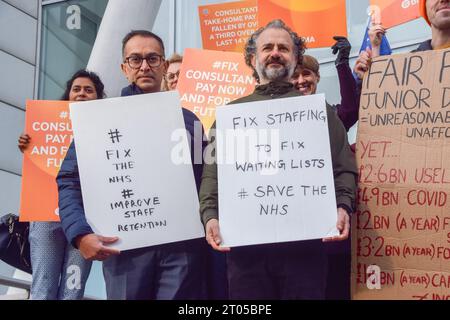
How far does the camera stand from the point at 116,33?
5020 millimetres

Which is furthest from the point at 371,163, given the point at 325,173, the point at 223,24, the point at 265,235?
the point at 223,24

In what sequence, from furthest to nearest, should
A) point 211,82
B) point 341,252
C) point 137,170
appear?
point 211,82
point 341,252
point 137,170

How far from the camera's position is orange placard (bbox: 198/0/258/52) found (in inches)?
195

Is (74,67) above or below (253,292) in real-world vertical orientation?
above

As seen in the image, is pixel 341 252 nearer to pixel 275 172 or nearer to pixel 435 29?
pixel 275 172

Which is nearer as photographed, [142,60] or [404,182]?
[404,182]

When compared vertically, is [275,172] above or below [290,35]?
below

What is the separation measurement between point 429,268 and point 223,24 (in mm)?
2637

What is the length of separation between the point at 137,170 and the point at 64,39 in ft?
20.4

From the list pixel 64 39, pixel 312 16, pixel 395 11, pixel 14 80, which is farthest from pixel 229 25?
pixel 14 80

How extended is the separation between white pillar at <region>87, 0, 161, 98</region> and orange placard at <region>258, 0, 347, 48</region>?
35.4 inches

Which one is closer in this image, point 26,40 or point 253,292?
point 253,292

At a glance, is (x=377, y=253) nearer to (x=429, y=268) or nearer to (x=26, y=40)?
(x=429, y=268)

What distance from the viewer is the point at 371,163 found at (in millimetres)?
2922
